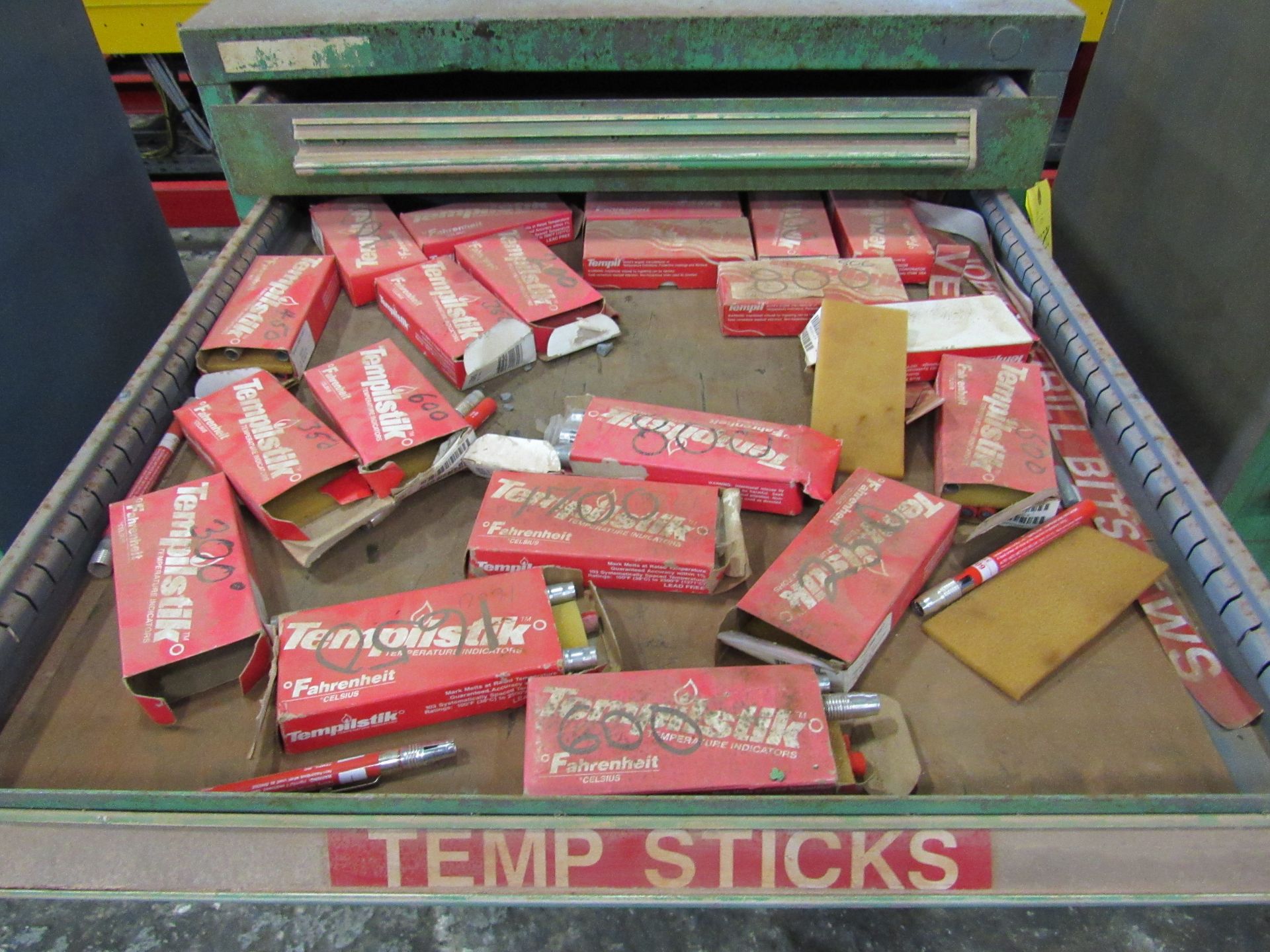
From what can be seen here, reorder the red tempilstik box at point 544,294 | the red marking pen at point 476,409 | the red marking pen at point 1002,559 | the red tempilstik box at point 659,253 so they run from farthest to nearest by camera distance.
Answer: the red tempilstik box at point 659,253, the red tempilstik box at point 544,294, the red marking pen at point 476,409, the red marking pen at point 1002,559

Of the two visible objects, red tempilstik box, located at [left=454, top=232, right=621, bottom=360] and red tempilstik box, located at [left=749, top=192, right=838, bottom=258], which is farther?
red tempilstik box, located at [left=749, top=192, right=838, bottom=258]

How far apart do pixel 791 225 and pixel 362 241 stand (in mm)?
785

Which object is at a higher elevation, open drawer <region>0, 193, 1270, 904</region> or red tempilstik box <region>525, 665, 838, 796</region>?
red tempilstik box <region>525, 665, 838, 796</region>

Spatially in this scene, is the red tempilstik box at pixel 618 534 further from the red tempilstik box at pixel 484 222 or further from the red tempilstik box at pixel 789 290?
the red tempilstik box at pixel 484 222

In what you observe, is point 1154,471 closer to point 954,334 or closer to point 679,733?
point 954,334

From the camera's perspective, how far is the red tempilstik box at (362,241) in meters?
1.47

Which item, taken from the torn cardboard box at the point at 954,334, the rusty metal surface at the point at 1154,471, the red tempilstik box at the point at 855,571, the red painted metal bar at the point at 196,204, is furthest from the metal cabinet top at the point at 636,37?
the red painted metal bar at the point at 196,204

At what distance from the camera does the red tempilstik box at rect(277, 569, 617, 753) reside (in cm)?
88

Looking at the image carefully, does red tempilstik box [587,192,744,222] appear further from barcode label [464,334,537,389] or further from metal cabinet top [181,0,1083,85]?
barcode label [464,334,537,389]

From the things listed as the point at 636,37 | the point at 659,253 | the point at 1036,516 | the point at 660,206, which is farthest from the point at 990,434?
the point at 636,37

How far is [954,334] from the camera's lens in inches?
52.2

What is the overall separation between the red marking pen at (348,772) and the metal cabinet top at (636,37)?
116 centimetres

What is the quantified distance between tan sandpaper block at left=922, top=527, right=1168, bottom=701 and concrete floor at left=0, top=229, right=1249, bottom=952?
24 centimetres

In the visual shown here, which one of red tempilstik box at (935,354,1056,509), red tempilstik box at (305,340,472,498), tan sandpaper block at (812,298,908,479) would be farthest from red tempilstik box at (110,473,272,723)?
red tempilstik box at (935,354,1056,509)
